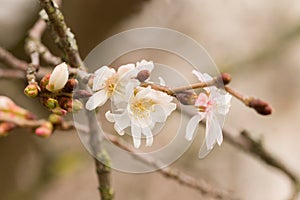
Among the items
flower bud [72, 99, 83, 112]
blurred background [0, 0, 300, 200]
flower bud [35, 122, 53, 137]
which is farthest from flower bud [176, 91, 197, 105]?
blurred background [0, 0, 300, 200]

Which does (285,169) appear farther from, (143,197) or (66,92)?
(143,197)

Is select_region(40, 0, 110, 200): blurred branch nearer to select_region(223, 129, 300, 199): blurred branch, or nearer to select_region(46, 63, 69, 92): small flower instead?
select_region(46, 63, 69, 92): small flower

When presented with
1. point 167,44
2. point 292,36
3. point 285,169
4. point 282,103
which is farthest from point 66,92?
point 282,103

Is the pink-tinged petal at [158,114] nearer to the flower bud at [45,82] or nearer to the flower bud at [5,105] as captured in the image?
the flower bud at [45,82]

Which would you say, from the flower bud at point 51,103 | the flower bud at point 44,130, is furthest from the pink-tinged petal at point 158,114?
the flower bud at point 44,130

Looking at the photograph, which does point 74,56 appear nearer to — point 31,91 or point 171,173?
point 31,91

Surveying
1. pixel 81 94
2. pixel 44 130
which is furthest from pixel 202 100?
pixel 44 130
